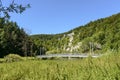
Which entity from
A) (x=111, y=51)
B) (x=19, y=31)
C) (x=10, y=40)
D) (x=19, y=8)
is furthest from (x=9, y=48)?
(x=111, y=51)

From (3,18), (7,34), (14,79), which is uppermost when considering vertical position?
(7,34)

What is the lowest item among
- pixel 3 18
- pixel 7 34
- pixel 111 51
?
pixel 111 51

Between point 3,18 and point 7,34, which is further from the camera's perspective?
point 7,34

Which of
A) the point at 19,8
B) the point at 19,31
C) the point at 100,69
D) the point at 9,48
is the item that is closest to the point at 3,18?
the point at 19,8

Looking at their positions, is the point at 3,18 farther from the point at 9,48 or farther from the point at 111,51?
the point at 9,48

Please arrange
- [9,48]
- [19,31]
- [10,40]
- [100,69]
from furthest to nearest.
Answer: [19,31]
[10,40]
[9,48]
[100,69]

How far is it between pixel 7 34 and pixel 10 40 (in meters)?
4.08

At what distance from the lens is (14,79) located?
267 inches

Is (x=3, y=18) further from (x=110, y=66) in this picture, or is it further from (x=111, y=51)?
(x=110, y=66)

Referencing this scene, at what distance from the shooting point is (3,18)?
12.7 metres

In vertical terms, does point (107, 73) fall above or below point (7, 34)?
below

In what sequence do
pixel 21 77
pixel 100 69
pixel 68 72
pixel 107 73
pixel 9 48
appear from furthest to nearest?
pixel 9 48 → pixel 21 77 → pixel 68 72 → pixel 100 69 → pixel 107 73

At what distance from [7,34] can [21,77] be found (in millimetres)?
127236

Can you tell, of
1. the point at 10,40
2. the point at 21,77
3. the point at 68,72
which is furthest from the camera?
the point at 10,40
